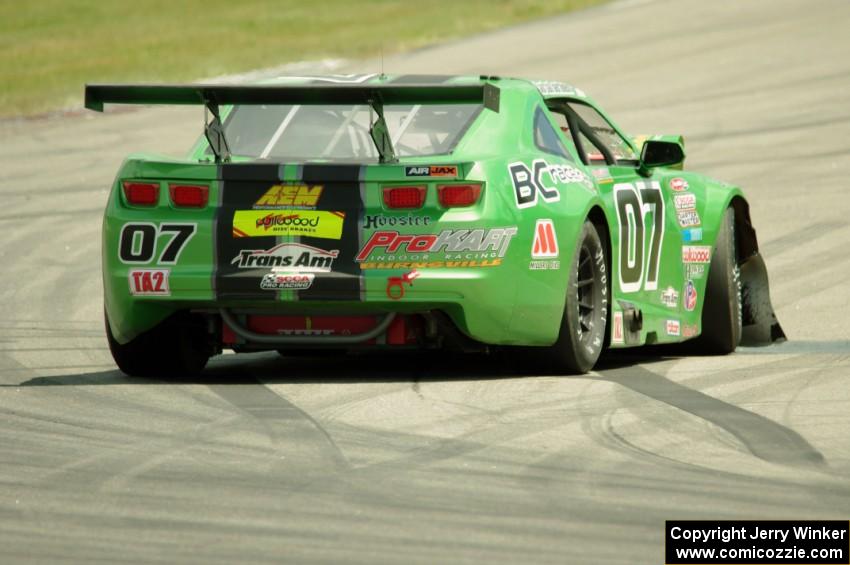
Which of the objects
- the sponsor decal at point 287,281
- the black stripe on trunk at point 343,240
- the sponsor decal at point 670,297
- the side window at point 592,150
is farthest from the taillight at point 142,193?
the sponsor decal at point 670,297

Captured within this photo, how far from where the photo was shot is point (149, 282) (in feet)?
25.6

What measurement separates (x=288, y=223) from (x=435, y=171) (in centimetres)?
68

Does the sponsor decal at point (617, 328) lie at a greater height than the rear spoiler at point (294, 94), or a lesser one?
lesser

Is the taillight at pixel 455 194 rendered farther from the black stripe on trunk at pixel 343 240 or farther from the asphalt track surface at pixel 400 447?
the asphalt track surface at pixel 400 447

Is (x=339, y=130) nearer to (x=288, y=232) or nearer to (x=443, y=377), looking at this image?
(x=288, y=232)

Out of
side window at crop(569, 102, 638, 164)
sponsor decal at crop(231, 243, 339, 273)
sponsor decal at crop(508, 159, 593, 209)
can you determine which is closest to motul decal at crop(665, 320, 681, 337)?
side window at crop(569, 102, 638, 164)

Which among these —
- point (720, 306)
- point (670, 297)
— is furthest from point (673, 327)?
point (720, 306)

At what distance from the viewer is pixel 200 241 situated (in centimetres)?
770

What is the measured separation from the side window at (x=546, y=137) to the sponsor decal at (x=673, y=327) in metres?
1.32

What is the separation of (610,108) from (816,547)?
17036mm

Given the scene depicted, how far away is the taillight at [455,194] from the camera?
297 inches

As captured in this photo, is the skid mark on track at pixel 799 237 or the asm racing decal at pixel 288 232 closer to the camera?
the asm racing decal at pixel 288 232

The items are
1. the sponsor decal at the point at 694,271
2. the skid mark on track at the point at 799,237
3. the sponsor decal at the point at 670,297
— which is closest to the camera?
the sponsor decal at the point at 670,297

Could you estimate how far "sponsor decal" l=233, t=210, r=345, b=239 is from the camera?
24.9ft
